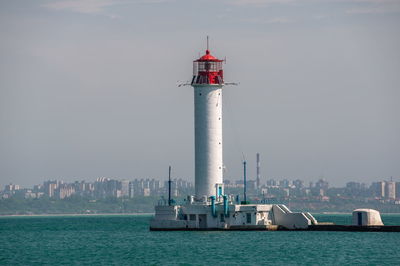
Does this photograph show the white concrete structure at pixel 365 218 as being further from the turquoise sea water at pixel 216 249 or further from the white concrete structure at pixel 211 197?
the white concrete structure at pixel 211 197

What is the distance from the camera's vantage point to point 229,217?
83000 millimetres

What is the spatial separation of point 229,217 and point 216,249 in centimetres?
1323

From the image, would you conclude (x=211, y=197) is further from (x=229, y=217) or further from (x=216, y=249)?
(x=216, y=249)

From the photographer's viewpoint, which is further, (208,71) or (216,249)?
(208,71)

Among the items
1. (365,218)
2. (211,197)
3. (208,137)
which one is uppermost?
(208,137)

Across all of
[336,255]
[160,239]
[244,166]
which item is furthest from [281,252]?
[244,166]

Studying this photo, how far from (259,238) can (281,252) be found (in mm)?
10040

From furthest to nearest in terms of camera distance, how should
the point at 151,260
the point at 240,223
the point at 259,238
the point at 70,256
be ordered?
the point at 240,223, the point at 259,238, the point at 70,256, the point at 151,260

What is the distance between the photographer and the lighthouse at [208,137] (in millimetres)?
82875

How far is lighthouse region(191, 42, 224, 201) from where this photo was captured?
8288 cm

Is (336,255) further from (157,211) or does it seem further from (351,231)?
(157,211)

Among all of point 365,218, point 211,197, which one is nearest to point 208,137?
point 211,197

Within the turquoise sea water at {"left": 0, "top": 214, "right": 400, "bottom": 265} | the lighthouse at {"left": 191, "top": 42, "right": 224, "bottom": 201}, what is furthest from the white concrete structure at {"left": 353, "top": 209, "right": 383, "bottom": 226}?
the lighthouse at {"left": 191, "top": 42, "right": 224, "bottom": 201}

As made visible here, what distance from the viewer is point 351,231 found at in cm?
8375
